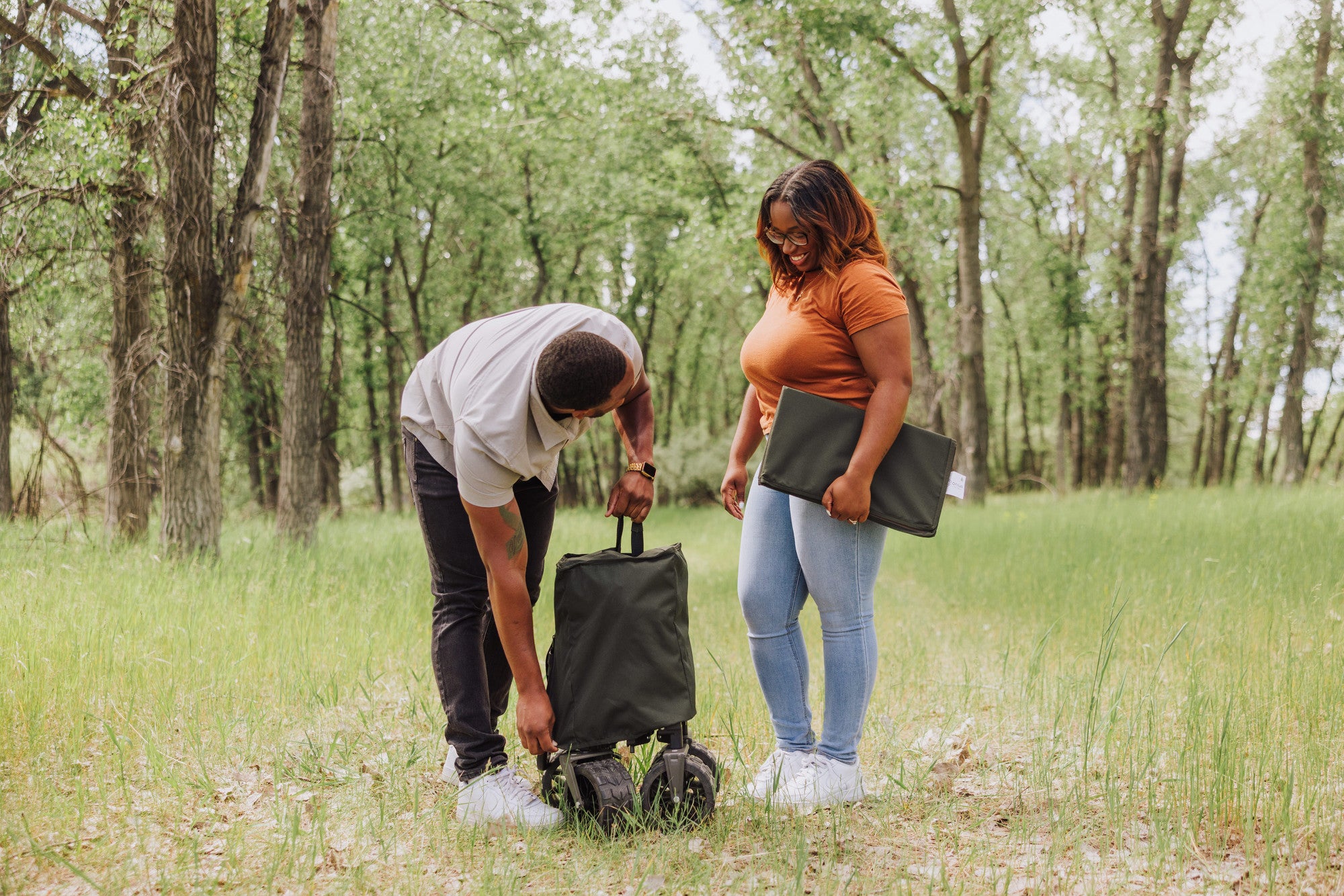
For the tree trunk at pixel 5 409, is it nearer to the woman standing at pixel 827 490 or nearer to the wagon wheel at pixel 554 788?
the wagon wheel at pixel 554 788

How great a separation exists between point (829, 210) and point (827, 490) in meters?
0.87

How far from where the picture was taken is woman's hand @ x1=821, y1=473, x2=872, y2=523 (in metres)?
2.82

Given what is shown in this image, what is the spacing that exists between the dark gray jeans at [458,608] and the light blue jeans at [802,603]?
2.38 ft

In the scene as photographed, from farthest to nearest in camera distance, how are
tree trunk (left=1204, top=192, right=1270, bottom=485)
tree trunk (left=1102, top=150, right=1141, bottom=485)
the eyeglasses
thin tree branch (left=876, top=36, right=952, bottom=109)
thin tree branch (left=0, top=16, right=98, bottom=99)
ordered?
tree trunk (left=1204, top=192, right=1270, bottom=485)
tree trunk (left=1102, top=150, right=1141, bottom=485)
thin tree branch (left=876, top=36, right=952, bottom=109)
thin tree branch (left=0, top=16, right=98, bottom=99)
the eyeglasses

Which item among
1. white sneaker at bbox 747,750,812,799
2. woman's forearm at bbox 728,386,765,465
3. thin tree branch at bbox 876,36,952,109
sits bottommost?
white sneaker at bbox 747,750,812,799

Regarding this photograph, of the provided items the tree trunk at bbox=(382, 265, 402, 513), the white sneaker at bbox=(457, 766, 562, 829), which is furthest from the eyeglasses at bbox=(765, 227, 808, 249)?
the tree trunk at bbox=(382, 265, 402, 513)

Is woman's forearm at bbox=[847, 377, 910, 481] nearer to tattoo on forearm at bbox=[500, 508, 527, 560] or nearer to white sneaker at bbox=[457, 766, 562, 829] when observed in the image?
tattoo on forearm at bbox=[500, 508, 527, 560]

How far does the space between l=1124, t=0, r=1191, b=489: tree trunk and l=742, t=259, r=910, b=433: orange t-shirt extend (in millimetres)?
11371

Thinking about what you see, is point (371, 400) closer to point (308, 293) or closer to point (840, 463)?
point (308, 293)

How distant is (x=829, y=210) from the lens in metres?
2.85

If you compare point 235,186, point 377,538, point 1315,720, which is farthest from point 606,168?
point 1315,720

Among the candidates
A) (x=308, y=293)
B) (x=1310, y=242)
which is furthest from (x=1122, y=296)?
(x=308, y=293)

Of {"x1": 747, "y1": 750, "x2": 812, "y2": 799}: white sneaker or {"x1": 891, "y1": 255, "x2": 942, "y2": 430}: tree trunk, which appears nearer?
{"x1": 747, "y1": 750, "x2": 812, "y2": 799}: white sneaker

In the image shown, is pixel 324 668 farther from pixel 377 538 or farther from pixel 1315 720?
pixel 377 538
